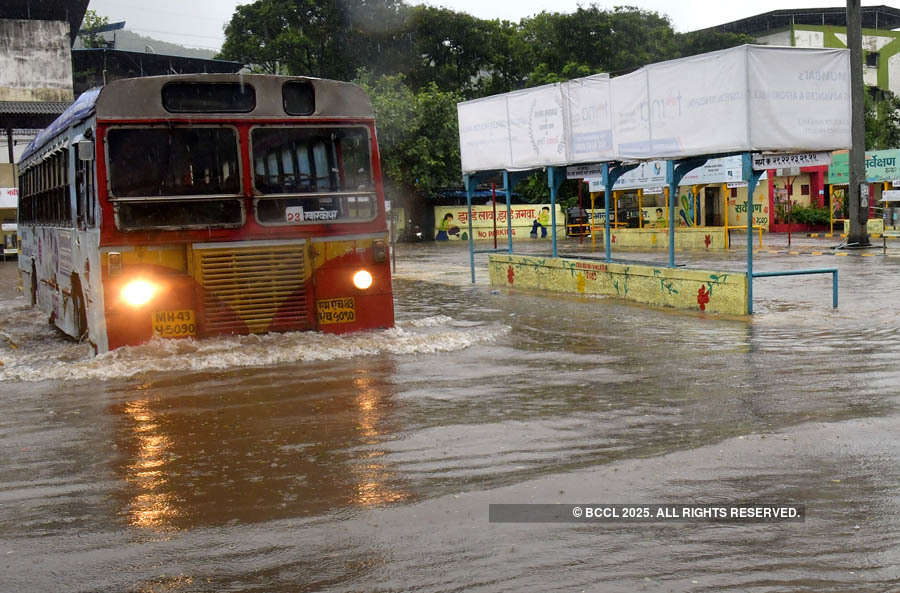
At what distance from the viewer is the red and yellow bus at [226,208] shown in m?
10.4

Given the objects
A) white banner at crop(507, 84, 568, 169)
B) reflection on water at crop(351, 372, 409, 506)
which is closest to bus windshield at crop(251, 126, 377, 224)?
reflection on water at crop(351, 372, 409, 506)

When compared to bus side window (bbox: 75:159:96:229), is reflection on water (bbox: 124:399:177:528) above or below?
below

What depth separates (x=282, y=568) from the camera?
462 centimetres

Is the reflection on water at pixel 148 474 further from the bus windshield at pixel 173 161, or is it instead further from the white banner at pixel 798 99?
the white banner at pixel 798 99

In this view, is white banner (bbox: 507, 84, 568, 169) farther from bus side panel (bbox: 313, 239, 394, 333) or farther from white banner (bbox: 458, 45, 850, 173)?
bus side panel (bbox: 313, 239, 394, 333)

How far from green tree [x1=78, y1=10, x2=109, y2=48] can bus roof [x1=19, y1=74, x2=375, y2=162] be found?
66.1 metres

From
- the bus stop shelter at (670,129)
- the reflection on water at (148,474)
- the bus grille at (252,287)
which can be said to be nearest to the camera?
the reflection on water at (148,474)

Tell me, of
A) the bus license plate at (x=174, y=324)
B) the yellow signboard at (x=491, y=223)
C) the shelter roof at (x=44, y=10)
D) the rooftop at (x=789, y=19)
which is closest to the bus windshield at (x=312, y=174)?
the bus license plate at (x=174, y=324)

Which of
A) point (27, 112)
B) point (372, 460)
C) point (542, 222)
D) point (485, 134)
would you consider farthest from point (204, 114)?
point (542, 222)

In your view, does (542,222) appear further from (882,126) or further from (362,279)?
(362,279)

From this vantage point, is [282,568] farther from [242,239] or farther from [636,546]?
[242,239]

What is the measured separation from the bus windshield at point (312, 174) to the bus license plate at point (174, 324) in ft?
4.16

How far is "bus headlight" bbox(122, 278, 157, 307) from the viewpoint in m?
10.4

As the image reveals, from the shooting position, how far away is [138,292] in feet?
34.4
